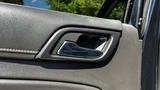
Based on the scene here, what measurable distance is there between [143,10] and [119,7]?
119cm

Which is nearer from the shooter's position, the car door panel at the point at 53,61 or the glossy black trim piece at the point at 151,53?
the car door panel at the point at 53,61

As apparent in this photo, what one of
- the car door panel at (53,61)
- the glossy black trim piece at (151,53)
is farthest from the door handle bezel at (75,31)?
the glossy black trim piece at (151,53)

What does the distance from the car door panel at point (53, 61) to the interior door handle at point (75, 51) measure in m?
0.03

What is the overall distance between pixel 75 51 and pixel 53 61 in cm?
10

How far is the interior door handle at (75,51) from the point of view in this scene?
190 centimetres

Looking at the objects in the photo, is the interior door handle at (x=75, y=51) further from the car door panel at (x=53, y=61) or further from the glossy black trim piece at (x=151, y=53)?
the glossy black trim piece at (x=151, y=53)

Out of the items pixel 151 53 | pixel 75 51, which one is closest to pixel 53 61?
pixel 75 51

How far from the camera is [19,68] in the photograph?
1.83m

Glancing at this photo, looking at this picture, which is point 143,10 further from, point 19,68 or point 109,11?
point 109,11

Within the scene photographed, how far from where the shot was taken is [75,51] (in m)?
1.92

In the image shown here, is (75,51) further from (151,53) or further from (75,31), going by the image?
(151,53)

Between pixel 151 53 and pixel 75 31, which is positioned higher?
pixel 75 31

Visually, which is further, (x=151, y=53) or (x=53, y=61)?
(x=151, y=53)

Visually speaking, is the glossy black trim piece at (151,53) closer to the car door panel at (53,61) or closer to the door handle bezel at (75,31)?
the car door panel at (53,61)
